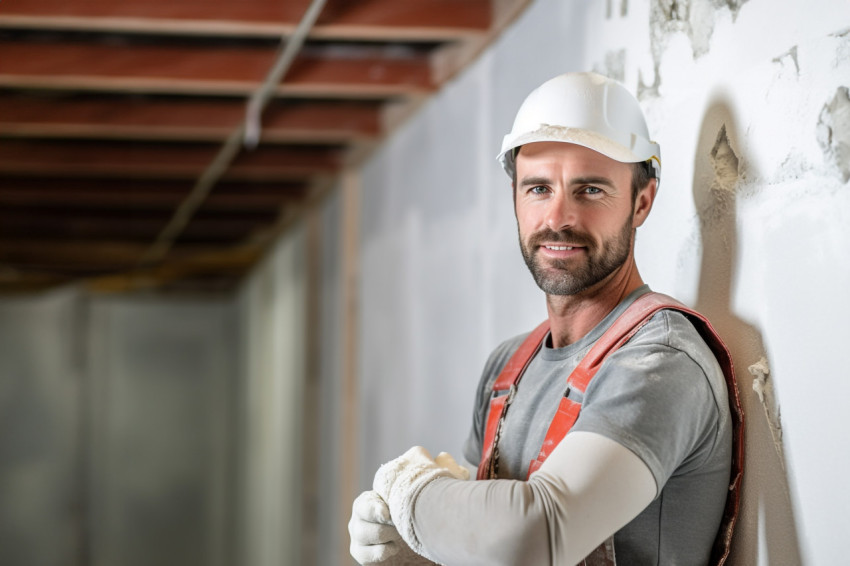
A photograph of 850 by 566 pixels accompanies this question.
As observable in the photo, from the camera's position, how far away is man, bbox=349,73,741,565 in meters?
1.16

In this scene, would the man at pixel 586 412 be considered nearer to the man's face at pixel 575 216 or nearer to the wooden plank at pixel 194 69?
the man's face at pixel 575 216

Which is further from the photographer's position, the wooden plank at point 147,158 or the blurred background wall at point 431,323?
the wooden plank at point 147,158

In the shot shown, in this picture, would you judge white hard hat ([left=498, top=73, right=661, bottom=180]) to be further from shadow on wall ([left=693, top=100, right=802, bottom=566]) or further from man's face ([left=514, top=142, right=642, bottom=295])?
shadow on wall ([left=693, top=100, right=802, bottom=566])

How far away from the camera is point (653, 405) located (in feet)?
3.89

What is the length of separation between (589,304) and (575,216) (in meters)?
0.16

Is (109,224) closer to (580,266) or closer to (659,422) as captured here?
(580,266)

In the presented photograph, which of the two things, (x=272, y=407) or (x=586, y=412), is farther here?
(x=272, y=407)

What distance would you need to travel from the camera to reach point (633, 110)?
1.43m

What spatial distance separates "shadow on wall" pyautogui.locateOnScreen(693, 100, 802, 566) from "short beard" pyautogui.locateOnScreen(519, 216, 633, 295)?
161mm

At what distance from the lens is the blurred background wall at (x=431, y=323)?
1285mm

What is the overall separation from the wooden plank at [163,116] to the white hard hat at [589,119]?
2448 millimetres

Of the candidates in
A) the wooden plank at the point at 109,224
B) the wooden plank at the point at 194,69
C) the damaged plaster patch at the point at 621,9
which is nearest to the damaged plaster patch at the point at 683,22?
the damaged plaster patch at the point at 621,9

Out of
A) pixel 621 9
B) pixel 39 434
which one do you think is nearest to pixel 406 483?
pixel 621 9

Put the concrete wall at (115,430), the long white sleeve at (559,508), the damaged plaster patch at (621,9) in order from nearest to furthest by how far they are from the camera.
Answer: the long white sleeve at (559,508), the damaged plaster patch at (621,9), the concrete wall at (115,430)
